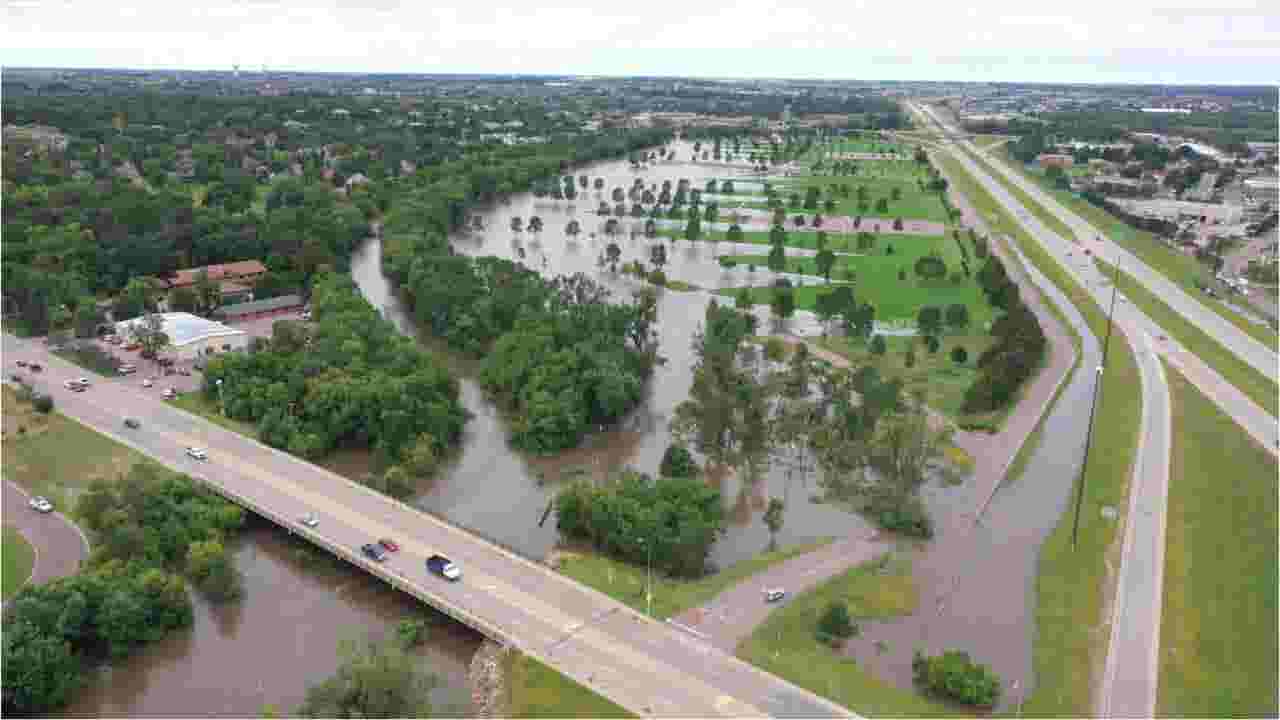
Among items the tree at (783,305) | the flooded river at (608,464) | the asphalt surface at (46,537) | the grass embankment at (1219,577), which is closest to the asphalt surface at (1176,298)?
the grass embankment at (1219,577)

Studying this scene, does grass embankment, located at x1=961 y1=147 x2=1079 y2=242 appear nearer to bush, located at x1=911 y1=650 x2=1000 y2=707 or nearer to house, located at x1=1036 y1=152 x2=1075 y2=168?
house, located at x1=1036 y1=152 x2=1075 y2=168

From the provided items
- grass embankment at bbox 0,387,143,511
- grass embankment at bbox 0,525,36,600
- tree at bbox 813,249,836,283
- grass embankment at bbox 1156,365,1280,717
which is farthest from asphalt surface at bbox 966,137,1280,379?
grass embankment at bbox 0,525,36,600

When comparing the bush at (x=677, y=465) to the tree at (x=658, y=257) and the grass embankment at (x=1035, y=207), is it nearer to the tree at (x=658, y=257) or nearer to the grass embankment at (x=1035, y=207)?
the tree at (x=658, y=257)

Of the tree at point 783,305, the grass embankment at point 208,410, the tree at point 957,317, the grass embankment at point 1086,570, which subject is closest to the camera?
the grass embankment at point 1086,570

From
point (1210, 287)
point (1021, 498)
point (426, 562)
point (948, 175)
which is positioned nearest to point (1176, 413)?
point (1021, 498)

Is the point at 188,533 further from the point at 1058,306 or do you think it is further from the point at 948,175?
the point at 948,175

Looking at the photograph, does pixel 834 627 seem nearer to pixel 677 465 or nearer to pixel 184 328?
pixel 677 465
